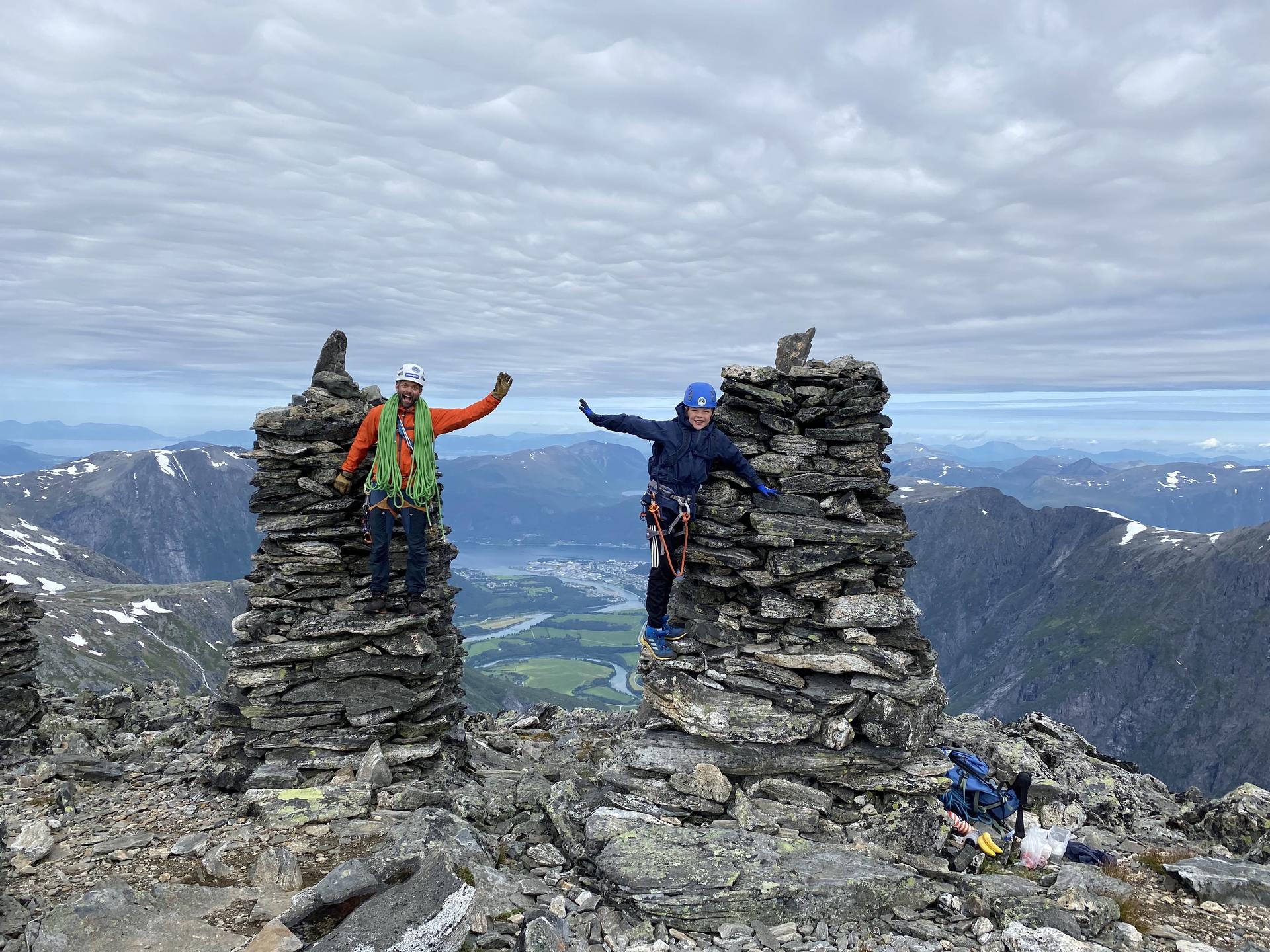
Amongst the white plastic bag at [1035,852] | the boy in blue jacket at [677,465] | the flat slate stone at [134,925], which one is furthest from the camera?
the boy in blue jacket at [677,465]

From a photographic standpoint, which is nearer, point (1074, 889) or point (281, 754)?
point (1074, 889)

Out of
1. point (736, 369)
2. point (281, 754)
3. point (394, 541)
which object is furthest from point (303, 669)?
point (736, 369)

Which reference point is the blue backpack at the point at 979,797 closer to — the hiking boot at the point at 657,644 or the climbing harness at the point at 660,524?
the hiking boot at the point at 657,644

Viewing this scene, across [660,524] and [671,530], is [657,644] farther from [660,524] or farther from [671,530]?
[660,524]

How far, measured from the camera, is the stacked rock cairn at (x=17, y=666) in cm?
2672

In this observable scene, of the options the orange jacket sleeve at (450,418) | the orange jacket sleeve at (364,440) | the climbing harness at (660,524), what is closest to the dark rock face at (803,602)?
the climbing harness at (660,524)

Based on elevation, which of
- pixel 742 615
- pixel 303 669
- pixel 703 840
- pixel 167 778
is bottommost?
pixel 167 778

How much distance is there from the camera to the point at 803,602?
18.0 meters

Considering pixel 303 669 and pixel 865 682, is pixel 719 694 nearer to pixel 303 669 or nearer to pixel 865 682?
pixel 865 682

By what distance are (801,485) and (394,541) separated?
11.8 m

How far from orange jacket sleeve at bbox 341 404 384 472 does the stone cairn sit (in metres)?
0.96

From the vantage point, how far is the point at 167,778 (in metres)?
20.0

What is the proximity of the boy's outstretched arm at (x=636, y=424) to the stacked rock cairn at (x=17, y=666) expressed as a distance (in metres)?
24.4

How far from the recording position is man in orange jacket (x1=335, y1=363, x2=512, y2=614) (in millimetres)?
18766
